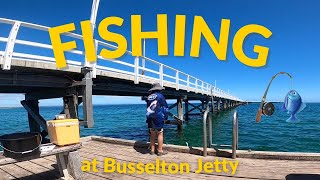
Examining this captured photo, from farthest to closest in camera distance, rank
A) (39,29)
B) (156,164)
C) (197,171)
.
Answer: (39,29) → (156,164) → (197,171)

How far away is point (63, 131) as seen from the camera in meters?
4.57

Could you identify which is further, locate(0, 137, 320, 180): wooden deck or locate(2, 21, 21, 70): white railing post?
locate(2, 21, 21, 70): white railing post

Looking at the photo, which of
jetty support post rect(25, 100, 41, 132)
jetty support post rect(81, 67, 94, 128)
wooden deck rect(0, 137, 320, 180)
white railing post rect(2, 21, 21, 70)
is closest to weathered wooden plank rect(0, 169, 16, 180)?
wooden deck rect(0, 137, 320, 180)

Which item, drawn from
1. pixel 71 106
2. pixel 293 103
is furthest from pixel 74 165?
pixel 71 106

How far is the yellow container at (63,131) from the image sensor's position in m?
4.51

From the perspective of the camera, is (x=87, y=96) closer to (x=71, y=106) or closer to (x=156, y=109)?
(x=71, y=106)

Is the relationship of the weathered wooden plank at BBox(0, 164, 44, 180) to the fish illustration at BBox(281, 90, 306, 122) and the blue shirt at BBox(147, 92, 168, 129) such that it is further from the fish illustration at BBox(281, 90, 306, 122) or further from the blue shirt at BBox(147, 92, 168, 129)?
the fish illustration at BBox(281, 90, 306, 122)

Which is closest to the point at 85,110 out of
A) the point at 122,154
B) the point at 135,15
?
the point at 122,154

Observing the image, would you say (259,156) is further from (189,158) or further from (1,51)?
(1,51)

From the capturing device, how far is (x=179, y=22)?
914 centimetres

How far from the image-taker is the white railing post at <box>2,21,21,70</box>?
645cm

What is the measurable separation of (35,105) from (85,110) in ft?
9.50

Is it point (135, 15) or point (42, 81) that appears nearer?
point (42, 81)

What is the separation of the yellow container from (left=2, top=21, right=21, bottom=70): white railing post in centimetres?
274
